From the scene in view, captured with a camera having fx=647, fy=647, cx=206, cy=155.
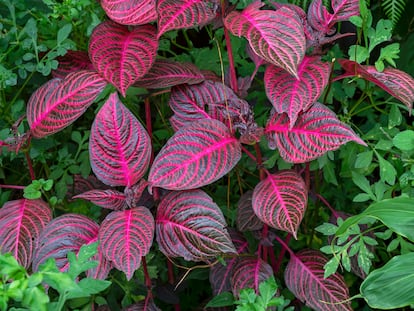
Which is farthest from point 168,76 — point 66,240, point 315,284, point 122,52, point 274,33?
point 315,284

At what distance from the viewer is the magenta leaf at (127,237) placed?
989 millimetres

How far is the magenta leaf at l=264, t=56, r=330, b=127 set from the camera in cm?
103

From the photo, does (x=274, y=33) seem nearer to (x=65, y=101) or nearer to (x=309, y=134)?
(x=309, y=134)

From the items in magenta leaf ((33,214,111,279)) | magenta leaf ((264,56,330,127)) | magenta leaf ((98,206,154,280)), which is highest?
magenta leaf ((264,56,330,127))

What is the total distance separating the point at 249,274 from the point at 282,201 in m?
0.16

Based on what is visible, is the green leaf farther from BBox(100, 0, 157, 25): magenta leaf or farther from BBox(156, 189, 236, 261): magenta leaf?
BBox(100, 0, 157, 25): magenta leaf

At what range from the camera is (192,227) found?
3.40 feet

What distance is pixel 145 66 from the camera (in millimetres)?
1081

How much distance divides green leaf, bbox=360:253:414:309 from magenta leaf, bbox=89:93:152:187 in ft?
1.34

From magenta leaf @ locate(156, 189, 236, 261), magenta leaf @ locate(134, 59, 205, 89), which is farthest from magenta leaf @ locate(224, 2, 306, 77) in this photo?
magenta leaf @ locate(156, 189, 236, 261)

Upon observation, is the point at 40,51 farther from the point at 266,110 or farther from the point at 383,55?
the point at 383,55

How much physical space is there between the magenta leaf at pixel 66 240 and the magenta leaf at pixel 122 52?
0.23 metres

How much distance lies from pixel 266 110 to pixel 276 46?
18.0 inches

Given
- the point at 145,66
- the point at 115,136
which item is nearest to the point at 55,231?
the point at 115,136
